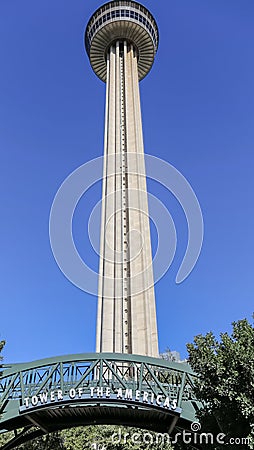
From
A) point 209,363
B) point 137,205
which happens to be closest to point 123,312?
point 137,205

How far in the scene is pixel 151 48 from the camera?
89.6 meters

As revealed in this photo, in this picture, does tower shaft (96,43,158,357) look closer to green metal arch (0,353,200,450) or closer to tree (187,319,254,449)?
green metal arch (0,353,200,450)

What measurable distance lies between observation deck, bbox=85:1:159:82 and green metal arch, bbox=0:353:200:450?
74.9 m

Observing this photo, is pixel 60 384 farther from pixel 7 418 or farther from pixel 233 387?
pixel 233 387

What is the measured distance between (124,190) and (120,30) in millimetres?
35227

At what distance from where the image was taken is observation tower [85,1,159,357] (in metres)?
61.0

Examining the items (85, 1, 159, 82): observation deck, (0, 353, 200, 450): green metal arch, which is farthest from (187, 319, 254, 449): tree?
(85, 1, 159, 82): observation deck

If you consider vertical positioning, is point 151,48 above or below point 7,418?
above

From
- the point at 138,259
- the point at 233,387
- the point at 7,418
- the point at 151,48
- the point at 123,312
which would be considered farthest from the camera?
the point at 151,48

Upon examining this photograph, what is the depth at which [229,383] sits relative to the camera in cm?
1933

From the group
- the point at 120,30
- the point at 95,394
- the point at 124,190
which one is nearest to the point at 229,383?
the point at 95,394

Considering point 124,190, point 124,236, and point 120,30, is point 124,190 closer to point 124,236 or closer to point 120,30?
point 124,236

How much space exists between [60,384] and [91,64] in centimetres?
8058

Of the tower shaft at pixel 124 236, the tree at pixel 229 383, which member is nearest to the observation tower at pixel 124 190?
the tower shaft at pixel 124 236
